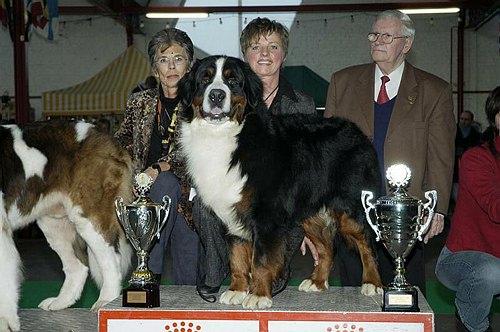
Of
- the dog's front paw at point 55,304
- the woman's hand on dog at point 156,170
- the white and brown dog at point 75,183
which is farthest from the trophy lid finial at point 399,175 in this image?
the dog's front paw at point 55,304

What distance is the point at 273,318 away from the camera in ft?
10.7

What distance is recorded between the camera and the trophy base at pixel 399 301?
3244 millimetres

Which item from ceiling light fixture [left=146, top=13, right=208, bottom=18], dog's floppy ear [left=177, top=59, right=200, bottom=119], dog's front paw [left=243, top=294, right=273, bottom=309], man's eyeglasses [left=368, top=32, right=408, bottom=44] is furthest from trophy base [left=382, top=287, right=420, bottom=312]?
ceiling light fixture [left=146, top=13, right=208, bottom=18]

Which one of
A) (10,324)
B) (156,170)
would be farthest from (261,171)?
(10,324)

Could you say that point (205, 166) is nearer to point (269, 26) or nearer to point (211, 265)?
point (211, 265)

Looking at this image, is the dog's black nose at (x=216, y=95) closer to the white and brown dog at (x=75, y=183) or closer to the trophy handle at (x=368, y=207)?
the trophy handle at (x=368, y=207)

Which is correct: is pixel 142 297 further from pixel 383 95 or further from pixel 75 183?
pixel 383 95

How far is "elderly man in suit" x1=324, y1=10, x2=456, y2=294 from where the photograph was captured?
4.09 m

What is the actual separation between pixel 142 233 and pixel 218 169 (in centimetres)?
57

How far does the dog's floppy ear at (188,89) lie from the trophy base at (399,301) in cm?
126

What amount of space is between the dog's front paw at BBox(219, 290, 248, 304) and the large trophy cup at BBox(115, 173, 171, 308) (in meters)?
0.31

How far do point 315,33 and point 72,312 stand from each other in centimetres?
1648

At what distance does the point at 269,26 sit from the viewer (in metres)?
4.11

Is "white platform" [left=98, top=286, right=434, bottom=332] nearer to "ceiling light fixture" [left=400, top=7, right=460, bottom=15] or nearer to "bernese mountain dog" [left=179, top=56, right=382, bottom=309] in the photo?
"bernese mountain dog" [left=179, top=56, right=382, bottom=309]
